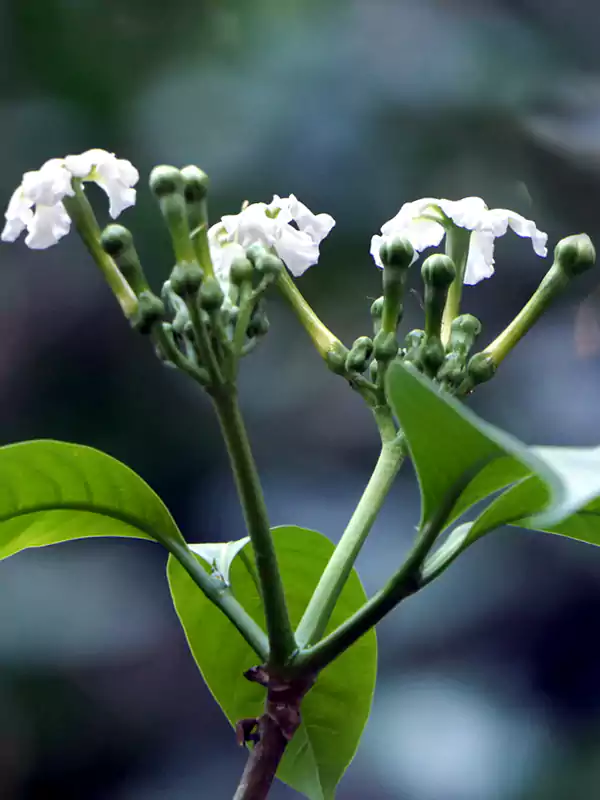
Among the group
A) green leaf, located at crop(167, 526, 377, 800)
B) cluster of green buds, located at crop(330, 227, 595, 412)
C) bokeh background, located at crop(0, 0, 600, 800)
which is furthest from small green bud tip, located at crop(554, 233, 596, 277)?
bokeh background, located at crop(0, 0, 600, 800)

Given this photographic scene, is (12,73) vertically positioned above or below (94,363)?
above

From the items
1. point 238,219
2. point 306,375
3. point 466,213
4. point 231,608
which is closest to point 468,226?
point 466,213

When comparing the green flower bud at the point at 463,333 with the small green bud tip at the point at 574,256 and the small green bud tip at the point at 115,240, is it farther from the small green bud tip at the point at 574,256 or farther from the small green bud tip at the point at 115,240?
the small green bud tip at the point at 115,240

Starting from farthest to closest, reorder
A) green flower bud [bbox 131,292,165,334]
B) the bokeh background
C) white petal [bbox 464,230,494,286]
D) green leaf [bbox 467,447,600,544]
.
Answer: the bokeh background, white petal [bbox 464,230,494,286], green flower bud [bbox 131,292,165,334], green leaf [bbox 467,447,600,544]

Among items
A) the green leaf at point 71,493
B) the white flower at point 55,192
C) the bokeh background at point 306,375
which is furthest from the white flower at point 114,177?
the bokeh background at point 306,375

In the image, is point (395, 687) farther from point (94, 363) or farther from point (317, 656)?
point (317, 656)

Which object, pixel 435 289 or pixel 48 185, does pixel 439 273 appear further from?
pixel 48 185

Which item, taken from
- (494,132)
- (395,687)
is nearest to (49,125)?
(494,132)

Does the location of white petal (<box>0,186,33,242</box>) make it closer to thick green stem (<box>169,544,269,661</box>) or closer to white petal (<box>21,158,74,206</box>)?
white petal (<box>21,158,74,206</box>)
